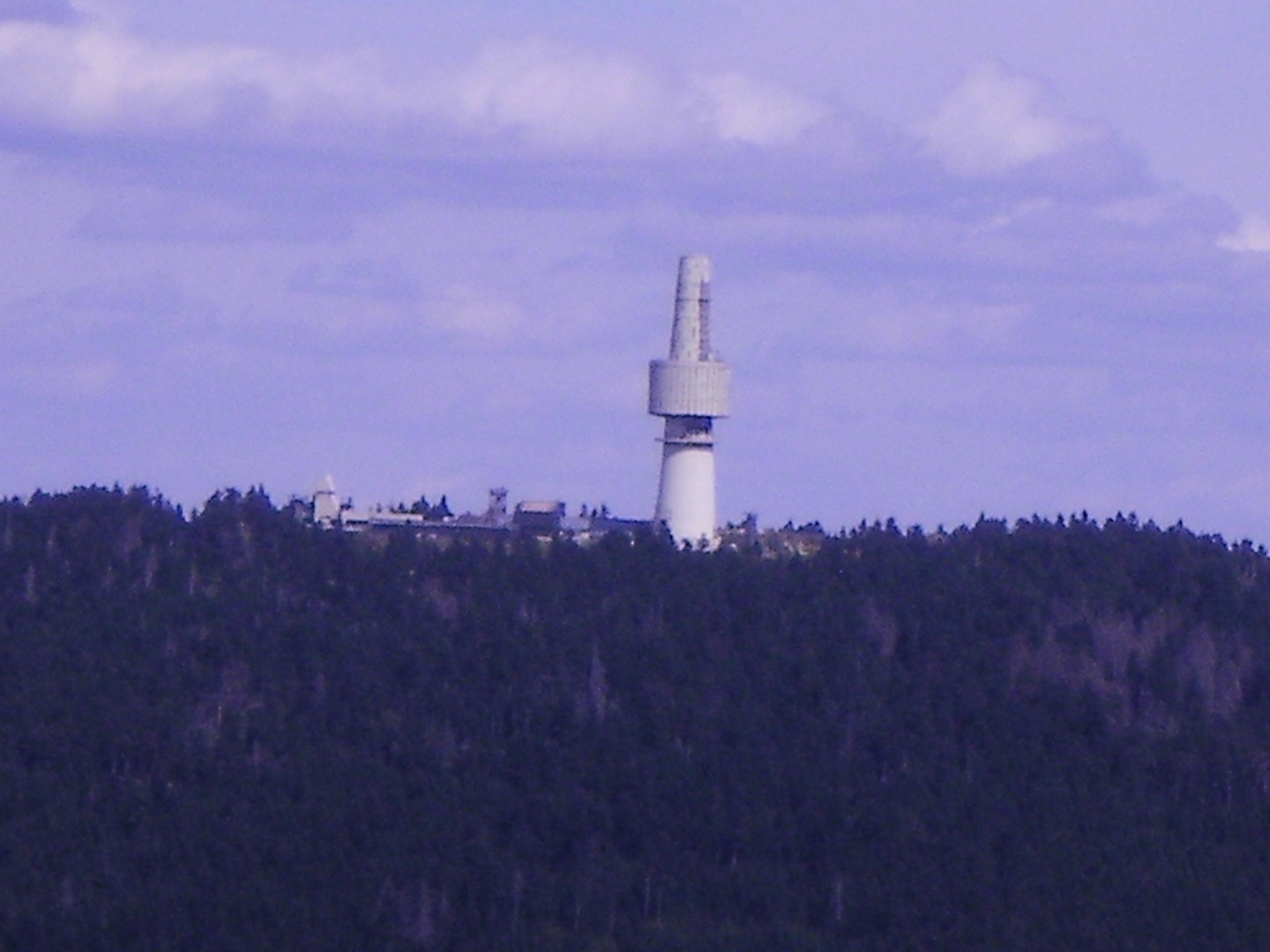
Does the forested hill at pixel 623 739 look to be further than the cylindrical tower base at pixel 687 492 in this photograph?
No

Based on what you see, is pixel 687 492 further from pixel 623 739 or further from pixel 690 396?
pixel 623 739

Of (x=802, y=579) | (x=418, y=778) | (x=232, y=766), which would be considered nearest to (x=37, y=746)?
(x=232, y=766)

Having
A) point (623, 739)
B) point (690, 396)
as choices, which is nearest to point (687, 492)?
point (690, 396)

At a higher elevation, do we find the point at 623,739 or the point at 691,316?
the point at 691,316

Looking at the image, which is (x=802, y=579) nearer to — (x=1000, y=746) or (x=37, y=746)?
(x=1000, y=746)

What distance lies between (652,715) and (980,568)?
1091 centimetres

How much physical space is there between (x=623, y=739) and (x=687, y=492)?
7807mm

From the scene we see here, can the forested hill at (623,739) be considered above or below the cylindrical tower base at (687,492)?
below

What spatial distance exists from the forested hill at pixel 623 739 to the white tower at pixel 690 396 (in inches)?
62.8

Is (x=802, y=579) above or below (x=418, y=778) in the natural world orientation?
above

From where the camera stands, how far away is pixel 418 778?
61.2m

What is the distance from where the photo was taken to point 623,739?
63188mm

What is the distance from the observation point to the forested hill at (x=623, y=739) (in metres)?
56.5

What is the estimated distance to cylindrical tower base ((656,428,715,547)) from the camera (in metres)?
67.9
